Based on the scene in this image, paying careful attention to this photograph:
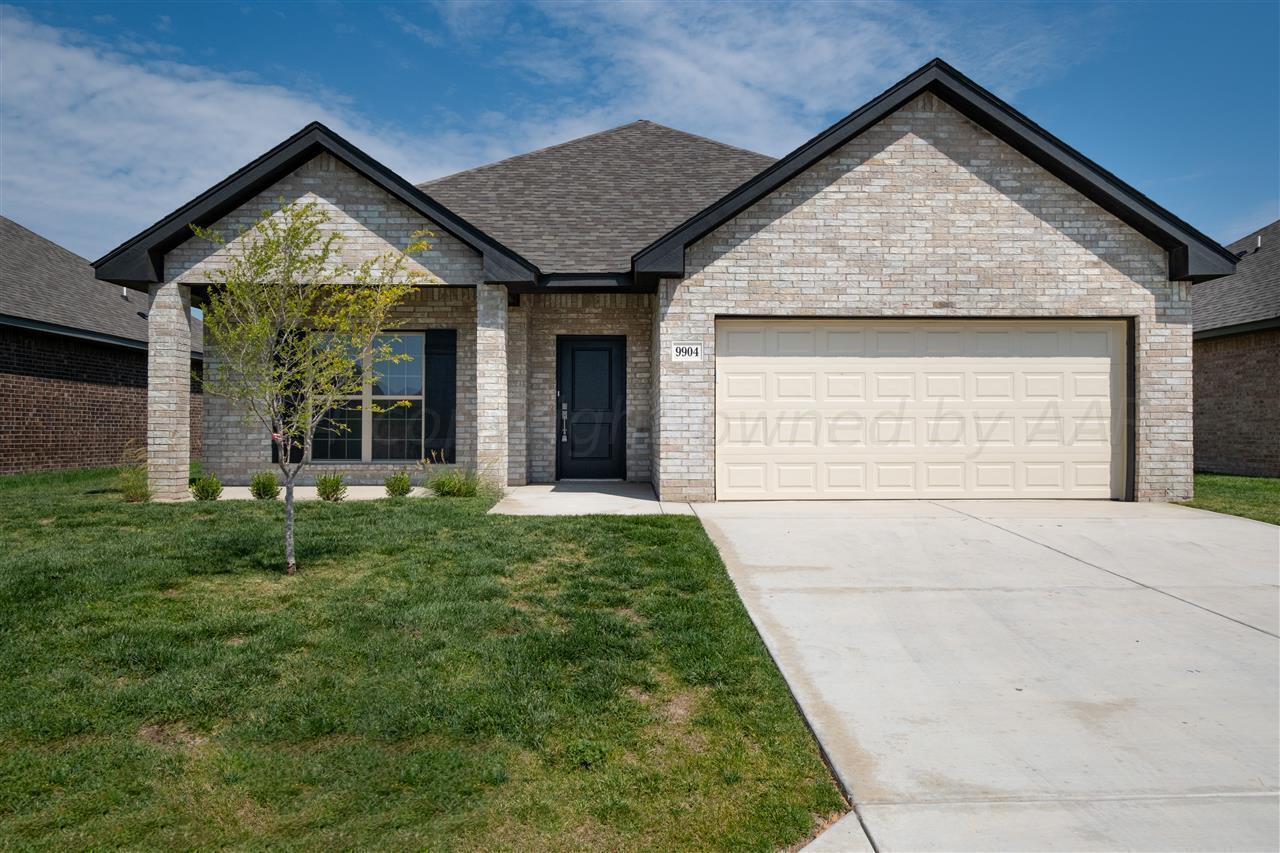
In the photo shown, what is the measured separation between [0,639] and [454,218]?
24.6 feet

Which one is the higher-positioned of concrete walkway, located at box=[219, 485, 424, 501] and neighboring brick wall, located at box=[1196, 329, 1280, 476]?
neighboring brick wall, located at box=[1196, 329, 1280, 476]

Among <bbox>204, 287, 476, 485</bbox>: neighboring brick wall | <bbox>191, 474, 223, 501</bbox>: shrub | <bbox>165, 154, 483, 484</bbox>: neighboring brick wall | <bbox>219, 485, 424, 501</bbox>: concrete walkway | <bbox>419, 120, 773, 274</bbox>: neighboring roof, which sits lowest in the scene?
<bbox>219, 485, 424, 501</bbox>: concrete walkway

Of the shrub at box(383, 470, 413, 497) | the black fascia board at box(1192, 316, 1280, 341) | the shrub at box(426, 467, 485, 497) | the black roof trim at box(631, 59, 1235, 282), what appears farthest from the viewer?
the black fascia board at box(1192, 316, 1280, 341)

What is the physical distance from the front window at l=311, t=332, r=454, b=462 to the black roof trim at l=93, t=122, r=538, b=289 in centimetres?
255

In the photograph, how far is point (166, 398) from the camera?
35.2ft

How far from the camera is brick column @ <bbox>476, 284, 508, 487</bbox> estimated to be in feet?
35.5

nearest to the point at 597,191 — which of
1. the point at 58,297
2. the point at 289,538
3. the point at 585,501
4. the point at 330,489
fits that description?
the point at 585,501

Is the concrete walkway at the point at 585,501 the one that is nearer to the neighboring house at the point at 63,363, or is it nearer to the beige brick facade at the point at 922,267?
the beige brick facade at the point at 922,267

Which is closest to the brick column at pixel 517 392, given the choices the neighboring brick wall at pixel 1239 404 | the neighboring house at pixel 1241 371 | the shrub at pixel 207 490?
the shrub at pixel 207 490

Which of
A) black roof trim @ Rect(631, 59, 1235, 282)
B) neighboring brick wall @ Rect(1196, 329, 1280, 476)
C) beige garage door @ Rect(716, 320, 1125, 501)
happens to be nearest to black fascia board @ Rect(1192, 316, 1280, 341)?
neighboring brick wall @ Rect(1196, 329, 1280, 476)

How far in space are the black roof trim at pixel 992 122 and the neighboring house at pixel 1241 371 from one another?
6535 mm

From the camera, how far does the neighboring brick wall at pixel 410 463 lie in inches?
493

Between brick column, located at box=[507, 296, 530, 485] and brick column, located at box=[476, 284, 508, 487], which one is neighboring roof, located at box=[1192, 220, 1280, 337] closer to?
brick column, located at box=[507, 296, 530, 485]

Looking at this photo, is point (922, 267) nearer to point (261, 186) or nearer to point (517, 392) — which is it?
point (517, 392)
